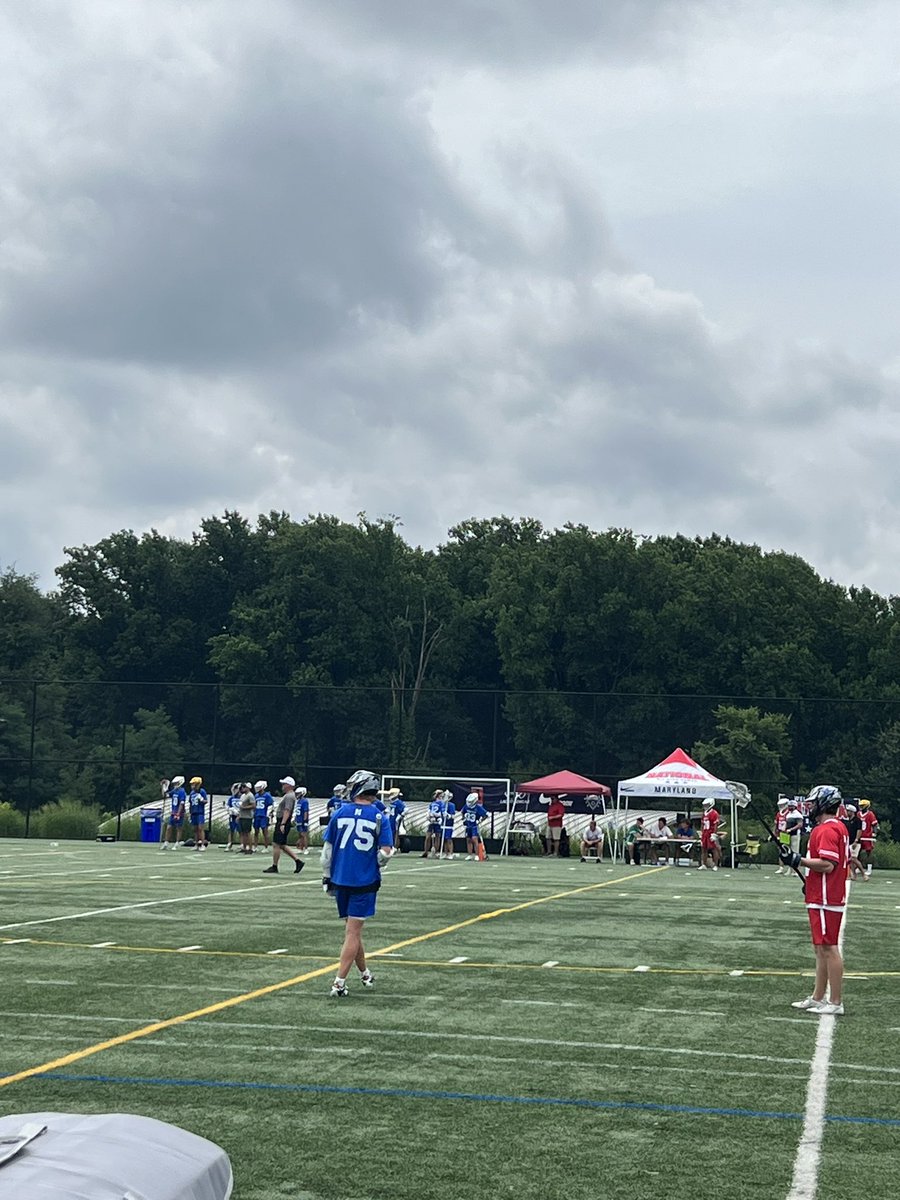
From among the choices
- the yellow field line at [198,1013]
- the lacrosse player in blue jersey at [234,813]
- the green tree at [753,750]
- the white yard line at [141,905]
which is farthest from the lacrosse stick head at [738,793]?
the yellow field line at [198,1013]

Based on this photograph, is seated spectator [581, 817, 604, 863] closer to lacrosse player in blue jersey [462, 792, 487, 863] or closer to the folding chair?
lacrosse player in blue jersey [462, 792, 487, 863]

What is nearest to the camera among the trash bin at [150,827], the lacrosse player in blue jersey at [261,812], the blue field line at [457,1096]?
the blue field line at [457,1096]

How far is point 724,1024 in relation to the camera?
11.1m

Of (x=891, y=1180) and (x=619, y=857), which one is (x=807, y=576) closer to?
(x=619, y=857)

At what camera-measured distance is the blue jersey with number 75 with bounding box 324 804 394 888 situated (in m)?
12.0

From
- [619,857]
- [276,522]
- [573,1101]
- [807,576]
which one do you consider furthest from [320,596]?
[573,1101]

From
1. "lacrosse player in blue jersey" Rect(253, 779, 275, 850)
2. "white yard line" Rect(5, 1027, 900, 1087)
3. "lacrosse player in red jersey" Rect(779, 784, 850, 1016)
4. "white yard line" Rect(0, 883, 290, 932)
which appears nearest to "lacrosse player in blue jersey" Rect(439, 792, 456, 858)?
"lacrosse player in blue jersey" Rect(253, 779, 275, 850)

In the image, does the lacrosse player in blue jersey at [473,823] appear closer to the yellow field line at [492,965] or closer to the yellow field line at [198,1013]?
the yellow field line at [198,1013]

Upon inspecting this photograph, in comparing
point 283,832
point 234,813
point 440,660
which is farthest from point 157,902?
point 440,660

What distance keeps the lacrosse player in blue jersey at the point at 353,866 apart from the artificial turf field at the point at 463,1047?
0.44 meters

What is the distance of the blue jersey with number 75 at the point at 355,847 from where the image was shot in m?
12.0

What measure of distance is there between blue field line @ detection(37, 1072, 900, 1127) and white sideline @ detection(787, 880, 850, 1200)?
15 cm

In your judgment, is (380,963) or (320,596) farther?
(320,596)

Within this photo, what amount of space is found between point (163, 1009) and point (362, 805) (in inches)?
88.1
